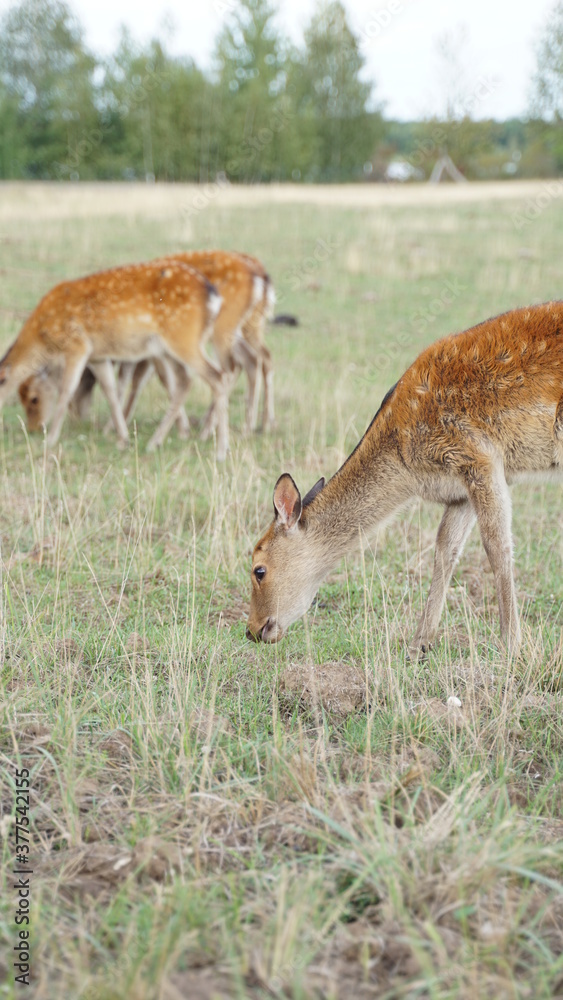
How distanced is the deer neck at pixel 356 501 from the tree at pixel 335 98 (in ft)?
158

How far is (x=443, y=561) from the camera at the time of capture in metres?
4.64

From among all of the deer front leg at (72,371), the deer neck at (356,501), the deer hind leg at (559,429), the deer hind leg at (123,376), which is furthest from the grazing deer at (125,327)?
the deer hind leg at (559,429)

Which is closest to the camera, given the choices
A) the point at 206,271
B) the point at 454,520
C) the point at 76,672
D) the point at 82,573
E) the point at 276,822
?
the point at 276,822

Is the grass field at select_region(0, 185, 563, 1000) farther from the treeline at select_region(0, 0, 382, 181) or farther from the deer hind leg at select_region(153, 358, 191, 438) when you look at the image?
the treeline at select_region(0, 0, 382, 181)

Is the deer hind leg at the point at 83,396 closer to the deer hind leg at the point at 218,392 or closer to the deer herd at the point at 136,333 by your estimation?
the deer herd at the point at 136,333

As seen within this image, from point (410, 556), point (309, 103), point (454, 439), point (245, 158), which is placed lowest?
point (410, 556)

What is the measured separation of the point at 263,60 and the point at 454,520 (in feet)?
145

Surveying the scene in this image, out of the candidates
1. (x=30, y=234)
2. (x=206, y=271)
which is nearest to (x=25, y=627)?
(x=206, y=271)

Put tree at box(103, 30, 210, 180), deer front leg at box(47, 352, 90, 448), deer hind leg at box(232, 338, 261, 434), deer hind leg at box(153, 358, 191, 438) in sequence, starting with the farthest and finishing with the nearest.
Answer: tree at box(103, 30, 210, 180), deer hind leg at box(232, 338, 261, 434), deer hind leg at box(153, 358, 191, 438), deer front leg at box(47, 352, 90, 448)

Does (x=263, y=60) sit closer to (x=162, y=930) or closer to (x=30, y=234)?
(x=30, y=234)

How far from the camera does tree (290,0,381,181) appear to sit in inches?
2024

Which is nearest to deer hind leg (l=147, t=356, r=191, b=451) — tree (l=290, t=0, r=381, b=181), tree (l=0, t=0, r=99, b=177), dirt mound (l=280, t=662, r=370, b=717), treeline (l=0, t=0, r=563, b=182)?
dirt mound (l=280, t=662, r=370, b=717)

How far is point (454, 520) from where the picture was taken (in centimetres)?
473

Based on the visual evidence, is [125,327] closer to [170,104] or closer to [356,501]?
[356,501]
